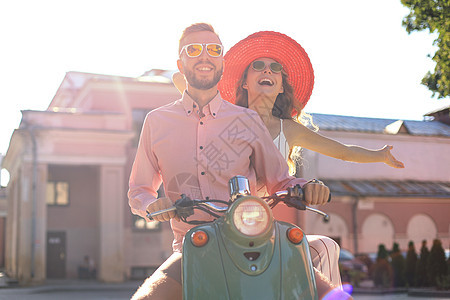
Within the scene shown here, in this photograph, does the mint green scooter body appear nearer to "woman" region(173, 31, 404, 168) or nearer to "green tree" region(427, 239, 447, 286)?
"woman" region(173, 31, 404, 168)

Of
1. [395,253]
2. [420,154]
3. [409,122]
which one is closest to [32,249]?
[395,253]

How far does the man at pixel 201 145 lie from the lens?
3.28 m

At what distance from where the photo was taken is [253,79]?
15.2 ft

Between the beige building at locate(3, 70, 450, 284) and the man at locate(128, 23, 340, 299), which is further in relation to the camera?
the beige building at locate(3, 70, 450, 284)

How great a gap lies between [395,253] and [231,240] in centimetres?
2032

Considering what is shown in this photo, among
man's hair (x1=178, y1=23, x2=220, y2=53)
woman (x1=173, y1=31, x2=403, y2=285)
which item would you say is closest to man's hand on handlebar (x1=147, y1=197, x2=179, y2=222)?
man's hair (x1=178, y1=23, x2=220, y2=53)

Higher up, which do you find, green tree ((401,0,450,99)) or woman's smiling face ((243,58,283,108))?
green tree ((401,0,450,99))

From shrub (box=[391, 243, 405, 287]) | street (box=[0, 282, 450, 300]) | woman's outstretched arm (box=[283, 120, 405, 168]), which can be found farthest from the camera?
street (box=[0, 282, 450, 300])

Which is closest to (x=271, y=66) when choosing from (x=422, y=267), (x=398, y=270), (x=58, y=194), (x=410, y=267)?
(x=422, y=267)

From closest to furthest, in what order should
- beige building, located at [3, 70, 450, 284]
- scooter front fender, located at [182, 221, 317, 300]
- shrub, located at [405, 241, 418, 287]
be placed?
scooter front fender, located at [182, 221, 317, 300], shrub, located at [405, 241, 418, 287], beige building, located at [3, 70, 450, 284]

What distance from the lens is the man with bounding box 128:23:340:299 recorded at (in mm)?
3279

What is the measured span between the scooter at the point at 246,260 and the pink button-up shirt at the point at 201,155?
0.66m

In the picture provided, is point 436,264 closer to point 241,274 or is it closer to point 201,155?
point 201,155

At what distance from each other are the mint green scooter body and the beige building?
2271 cm
